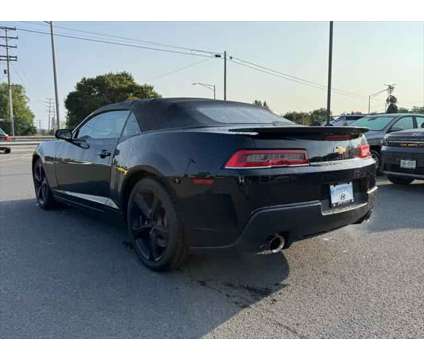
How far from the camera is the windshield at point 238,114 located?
3434 mm

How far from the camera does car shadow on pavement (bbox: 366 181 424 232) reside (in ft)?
14.9

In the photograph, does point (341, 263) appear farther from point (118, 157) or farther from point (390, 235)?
point (118, 157)

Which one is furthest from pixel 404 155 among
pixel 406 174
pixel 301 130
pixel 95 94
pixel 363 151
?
pixel 95 94

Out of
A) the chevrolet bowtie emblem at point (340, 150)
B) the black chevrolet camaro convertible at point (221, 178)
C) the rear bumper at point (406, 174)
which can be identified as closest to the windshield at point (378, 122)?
the rear bumper at point (406, 174)

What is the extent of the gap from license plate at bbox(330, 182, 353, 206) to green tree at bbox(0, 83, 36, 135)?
74.9m

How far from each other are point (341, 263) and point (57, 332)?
231 centimetres

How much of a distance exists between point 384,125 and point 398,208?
4.01m

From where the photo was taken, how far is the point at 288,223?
2.62m

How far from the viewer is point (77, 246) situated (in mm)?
3820

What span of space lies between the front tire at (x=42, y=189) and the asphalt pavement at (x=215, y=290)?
1057mm

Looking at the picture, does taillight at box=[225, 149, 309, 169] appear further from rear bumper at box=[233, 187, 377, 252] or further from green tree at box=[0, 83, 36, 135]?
green tree at box=[0, 83, 36, 135]

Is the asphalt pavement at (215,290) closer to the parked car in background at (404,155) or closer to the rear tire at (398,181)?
the parked car in background at (404,155)

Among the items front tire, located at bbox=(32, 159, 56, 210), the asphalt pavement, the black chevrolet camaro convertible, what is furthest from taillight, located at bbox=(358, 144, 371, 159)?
front tire, located at bbox=(32, 159, 56, 210)
